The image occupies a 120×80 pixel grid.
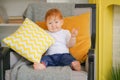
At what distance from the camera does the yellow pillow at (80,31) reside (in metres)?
1.98

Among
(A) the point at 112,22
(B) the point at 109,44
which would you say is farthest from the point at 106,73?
A: (A) the point at 112,22

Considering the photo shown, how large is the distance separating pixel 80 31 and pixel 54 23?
0.23 m

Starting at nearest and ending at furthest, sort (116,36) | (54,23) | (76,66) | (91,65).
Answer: (91,65) < (76,66) < (54,23) < (116,36)

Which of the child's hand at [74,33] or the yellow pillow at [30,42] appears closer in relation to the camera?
the yellow pillow at [30,42]

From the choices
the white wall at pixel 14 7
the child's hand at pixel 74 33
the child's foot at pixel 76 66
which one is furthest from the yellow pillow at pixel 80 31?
the white wall at pixel 14 7

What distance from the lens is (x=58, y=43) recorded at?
6.47 feet

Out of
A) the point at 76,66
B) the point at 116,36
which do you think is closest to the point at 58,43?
the point at 76,66

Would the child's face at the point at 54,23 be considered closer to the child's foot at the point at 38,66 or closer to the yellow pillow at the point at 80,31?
the yellow pillow at the point at 80,31

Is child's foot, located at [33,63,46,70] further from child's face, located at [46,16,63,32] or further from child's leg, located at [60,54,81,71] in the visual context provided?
child's face, located at [46,16,63,32]

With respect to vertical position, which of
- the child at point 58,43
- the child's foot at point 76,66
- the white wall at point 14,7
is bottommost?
the child's foot at point 76,66

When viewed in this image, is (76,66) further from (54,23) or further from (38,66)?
(54,23)

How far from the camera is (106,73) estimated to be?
2.49 m

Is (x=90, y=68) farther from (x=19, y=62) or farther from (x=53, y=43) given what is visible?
(x=19, y=62)

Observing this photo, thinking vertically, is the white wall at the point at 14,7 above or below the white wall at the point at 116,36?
above
